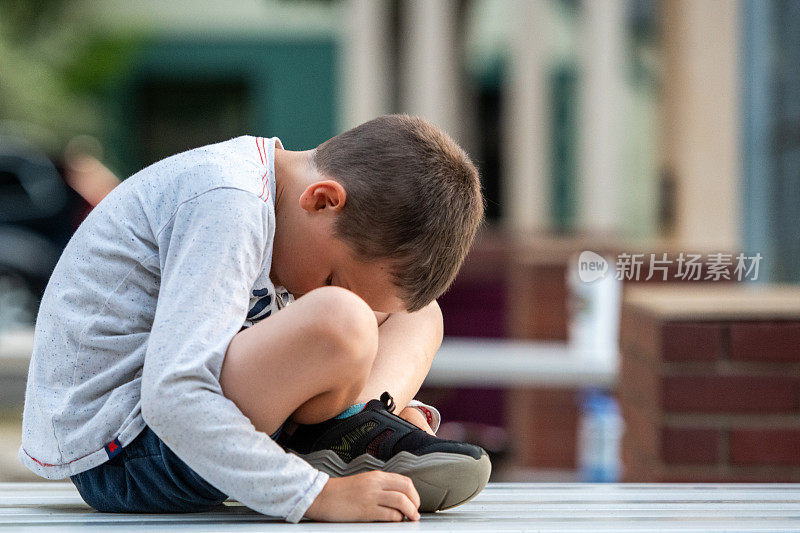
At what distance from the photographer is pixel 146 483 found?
4.91 ft

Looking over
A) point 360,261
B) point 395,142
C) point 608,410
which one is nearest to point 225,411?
point 360,261

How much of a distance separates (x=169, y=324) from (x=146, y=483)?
311 millimetres

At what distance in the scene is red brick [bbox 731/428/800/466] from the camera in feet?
8.15

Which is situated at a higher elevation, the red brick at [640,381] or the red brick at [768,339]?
the red brick at [768,339]

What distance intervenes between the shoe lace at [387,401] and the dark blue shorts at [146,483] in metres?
0.30

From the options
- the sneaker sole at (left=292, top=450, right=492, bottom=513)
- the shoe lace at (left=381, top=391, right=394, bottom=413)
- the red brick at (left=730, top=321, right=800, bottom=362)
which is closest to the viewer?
the sneaker sole at (left=292, top=450, right=492, bottom=513)

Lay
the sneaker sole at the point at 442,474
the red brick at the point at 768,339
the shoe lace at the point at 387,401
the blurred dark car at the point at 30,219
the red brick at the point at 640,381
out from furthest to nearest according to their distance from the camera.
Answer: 1. the blurred dark car at the point at 30,219
2. the red brick at the point at 640,381
3. the red brick at the point at 768,339
4. the shoe lace at the point at 387,401
5. the sneaker sole at the point at 442,474

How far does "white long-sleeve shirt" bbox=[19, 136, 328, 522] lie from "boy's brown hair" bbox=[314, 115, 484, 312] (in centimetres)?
13

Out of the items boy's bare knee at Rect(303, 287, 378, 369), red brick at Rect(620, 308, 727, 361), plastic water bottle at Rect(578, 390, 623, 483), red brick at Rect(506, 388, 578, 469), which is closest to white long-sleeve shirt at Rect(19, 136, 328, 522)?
boy's bare knee at Rect(303, 287, 378, 369)

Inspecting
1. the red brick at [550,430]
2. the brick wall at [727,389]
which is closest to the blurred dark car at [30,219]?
the red brick at [550,430]

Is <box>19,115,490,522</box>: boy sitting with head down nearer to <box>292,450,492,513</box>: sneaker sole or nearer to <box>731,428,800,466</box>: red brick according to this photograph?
<box>292,450,492,513</box>: sneaker sole

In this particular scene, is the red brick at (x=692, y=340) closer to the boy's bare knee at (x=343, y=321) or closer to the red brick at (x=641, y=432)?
the red brick at (x=641, y=432)

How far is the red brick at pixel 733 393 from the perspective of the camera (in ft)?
8.13

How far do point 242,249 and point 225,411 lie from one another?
0.23 m
